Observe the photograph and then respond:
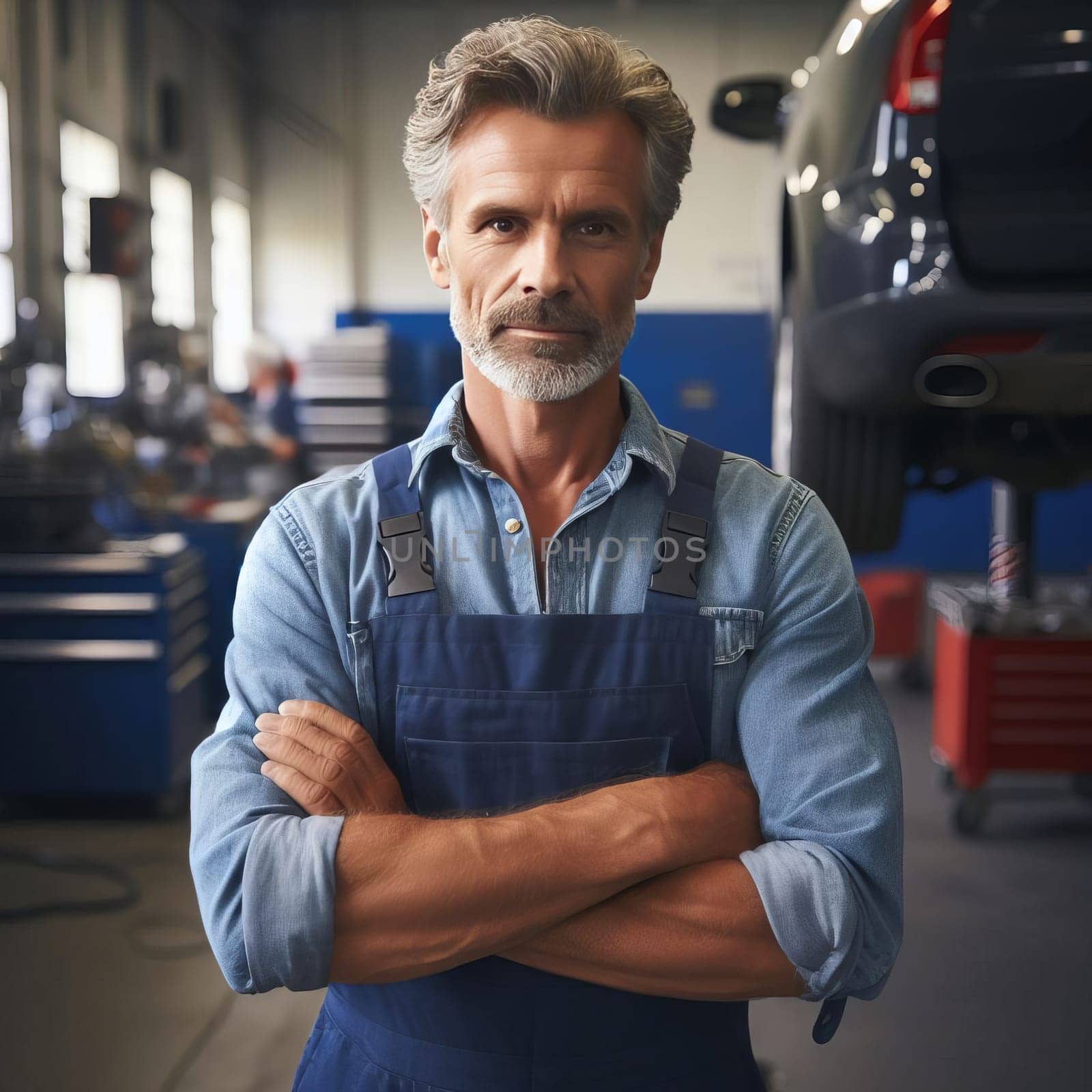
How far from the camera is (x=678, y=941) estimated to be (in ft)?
3.21

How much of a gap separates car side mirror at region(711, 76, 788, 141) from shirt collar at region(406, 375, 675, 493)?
6.25ft

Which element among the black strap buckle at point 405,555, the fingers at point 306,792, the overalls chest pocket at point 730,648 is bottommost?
the fingers at point 306,792

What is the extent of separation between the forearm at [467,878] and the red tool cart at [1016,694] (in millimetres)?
2274

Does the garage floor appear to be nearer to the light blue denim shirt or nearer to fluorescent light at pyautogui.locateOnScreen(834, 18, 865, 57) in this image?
the light blue denim shirt

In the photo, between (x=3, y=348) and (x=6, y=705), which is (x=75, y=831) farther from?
(x=3, y=348)

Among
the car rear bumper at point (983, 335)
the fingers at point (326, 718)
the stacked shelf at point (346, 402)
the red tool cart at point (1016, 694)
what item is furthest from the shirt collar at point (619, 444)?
the stacked shelf at point (346, 402)

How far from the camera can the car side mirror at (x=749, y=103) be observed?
111 inches

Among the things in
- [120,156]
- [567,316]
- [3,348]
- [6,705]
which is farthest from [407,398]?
[567,316]

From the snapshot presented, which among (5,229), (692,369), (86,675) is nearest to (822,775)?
(86,675)

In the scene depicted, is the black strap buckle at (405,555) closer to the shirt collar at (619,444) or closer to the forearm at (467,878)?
the shirt collar at (619,444)

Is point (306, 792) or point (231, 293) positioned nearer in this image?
point (306, 792)

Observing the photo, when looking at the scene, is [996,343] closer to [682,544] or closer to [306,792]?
[682,544]

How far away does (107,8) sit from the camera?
684 centimetres

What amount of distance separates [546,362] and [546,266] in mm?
86
